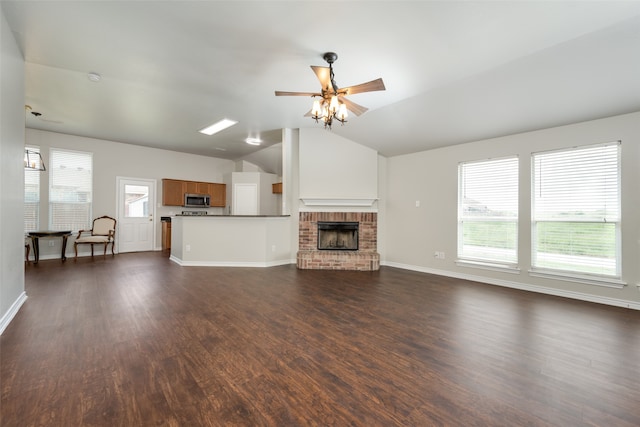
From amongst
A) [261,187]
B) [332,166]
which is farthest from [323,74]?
[261,187]

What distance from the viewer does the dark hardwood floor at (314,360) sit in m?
1.46

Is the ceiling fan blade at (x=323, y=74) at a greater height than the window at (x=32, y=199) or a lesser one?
greater

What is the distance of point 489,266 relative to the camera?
14.3ft

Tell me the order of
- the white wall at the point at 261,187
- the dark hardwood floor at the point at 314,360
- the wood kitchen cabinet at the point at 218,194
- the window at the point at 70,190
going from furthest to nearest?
the wood kitchen cabinet at the point at 218,194 → the white wall at the point at 261,187 → the window at the point at 70,190 → the dark hardwood floor at the point at 314,360

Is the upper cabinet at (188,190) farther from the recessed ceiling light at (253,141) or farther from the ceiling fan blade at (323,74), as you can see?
the ceiling fan blade at (323,74)

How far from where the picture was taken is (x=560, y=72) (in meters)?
2.88

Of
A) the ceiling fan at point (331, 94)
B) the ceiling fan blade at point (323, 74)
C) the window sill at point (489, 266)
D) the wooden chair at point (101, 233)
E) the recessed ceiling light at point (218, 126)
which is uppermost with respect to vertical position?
the recessed ceiling light at point (218, 126)

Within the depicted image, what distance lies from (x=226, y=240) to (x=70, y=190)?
4.24 metres

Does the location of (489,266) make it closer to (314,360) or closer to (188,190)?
(314,360)

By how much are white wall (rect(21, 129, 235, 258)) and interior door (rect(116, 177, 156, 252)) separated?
140 millimetres

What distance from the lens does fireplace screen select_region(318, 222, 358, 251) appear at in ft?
18.9

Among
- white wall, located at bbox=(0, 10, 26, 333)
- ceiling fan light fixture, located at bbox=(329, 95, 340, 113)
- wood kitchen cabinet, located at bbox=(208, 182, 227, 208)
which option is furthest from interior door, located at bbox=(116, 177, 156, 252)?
ceiling fan light fixture, located at bbox=(329, 95, 340, 113)

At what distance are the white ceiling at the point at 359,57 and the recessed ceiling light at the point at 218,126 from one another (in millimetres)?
660

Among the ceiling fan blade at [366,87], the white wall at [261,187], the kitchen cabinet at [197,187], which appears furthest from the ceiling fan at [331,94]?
the kitchen cabinet at [197,187]
